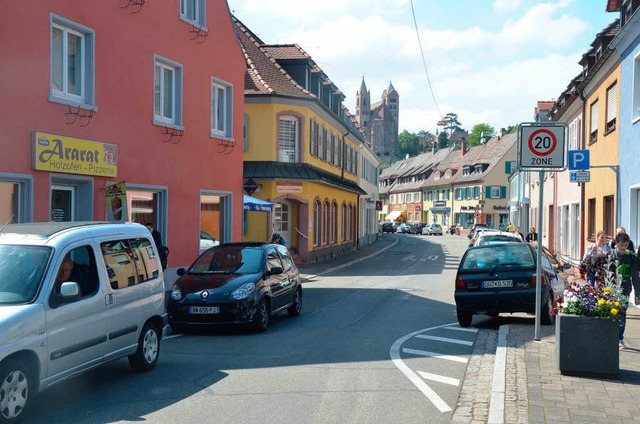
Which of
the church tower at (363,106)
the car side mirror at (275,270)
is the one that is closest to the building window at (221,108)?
the car side mirror at (275,270)

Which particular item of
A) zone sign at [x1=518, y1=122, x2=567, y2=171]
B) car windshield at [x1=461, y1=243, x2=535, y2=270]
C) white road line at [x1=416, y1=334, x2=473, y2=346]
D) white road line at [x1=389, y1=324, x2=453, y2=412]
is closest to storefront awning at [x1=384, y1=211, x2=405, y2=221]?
car windshield at [x1=461, y1=243, x2=535, y2=270]

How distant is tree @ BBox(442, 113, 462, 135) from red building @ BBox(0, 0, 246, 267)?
136 m

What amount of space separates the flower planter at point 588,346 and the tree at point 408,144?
172 m

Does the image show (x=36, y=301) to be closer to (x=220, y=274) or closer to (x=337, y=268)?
(x=220, y=274)

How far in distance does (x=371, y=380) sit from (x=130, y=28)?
37.4 ft

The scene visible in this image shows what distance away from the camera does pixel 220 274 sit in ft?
42.1

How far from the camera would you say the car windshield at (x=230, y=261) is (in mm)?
12938

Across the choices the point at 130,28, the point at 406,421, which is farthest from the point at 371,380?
the point at 130,28

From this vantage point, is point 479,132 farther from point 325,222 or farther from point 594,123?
point 594,123

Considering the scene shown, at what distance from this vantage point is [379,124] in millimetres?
Answer: 177000

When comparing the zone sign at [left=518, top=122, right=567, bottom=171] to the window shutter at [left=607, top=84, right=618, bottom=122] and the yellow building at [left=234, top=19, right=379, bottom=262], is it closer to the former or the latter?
the window shutter at [left=607, top=84, right=618, bottom=122]

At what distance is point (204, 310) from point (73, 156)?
4.80 m

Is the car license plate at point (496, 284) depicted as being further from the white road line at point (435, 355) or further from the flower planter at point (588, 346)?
the flower planter at point (588, 346)

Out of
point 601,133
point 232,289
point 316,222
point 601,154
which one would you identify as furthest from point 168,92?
point 316,222
